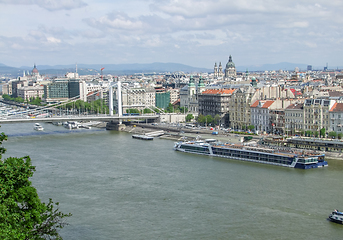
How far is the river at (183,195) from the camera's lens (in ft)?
50.4

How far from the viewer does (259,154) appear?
26656 millimetres

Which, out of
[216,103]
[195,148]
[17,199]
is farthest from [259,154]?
[17,199]

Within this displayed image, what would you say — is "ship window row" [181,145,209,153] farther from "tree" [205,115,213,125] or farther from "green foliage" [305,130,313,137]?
"tree" [205,115,213,125]

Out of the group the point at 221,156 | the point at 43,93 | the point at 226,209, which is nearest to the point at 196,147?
the point at 221,156

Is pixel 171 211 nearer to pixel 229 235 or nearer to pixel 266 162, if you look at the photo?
pixel 229 235

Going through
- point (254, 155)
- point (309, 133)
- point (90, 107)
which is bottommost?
point (254, 155)

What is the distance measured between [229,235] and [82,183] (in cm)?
833

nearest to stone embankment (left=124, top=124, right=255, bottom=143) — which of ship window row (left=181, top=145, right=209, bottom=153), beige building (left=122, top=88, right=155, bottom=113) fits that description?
ship window row (left=181, top=145, right=209, bottom=153)

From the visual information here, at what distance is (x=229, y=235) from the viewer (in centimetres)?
1490

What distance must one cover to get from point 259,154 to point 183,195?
851 centimetres

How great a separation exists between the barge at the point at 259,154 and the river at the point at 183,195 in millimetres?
614

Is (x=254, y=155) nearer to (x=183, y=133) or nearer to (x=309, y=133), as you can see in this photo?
(x=309, y=133)

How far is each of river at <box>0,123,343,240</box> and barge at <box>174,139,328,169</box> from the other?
0.61 m

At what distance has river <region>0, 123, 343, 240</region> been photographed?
1537cm
